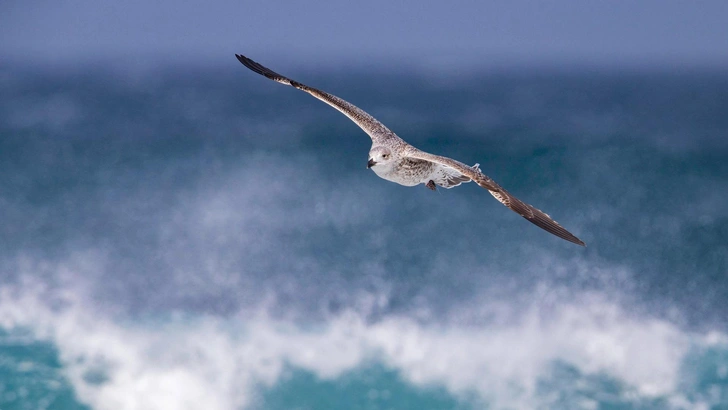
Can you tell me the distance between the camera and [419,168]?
1005 inches

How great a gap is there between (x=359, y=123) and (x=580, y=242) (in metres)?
9.94

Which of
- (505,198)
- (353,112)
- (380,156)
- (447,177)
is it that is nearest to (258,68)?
(353,112)

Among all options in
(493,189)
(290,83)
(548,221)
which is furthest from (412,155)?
(290,83)

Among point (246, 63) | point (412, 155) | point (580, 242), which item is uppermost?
point (246, 63)

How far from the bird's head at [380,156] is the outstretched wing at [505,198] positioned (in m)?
1.27

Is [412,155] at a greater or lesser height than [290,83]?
lesser

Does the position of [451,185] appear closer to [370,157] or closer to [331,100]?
[370,157]

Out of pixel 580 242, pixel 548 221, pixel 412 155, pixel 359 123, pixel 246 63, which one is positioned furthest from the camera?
pixel 246 63

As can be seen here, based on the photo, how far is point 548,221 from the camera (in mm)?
22484

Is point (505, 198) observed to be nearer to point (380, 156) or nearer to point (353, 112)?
point (380, 156)

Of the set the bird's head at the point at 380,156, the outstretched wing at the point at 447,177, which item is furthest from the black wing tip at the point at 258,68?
the outstretched wing at the point at 447,177

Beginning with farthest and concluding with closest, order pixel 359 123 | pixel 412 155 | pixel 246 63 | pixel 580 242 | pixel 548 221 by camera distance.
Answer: pixel 246 63 → pixel 359 123 → pixel 412 155 → pixel 548 221 → pixel 580 242

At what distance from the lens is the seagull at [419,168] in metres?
22.8

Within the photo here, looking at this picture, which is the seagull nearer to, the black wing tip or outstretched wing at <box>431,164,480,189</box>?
outstretched wing at <box>431,164,480,189</box>
